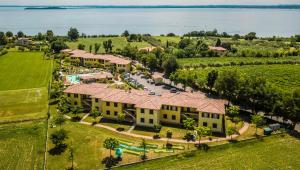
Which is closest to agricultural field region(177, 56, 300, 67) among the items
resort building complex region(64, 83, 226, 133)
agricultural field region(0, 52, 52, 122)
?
agricultural field region(0, 52, 52, 122)

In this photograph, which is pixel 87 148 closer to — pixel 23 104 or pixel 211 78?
pixel 23 104

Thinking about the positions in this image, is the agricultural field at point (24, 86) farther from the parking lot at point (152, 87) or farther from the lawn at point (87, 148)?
the parking lot at point (152, 87)

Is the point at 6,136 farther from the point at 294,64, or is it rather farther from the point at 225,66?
the point at 294,64

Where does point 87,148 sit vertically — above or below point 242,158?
above

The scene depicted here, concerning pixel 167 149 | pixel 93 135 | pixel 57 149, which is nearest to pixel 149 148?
pixel 167 149

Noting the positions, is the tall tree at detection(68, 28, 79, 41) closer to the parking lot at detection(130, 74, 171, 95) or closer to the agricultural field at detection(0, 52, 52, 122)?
the agricultural field at detection(0, 52, 52, 122)

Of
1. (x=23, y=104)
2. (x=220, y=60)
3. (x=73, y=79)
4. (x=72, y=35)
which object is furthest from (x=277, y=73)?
(x=72, y=35)
